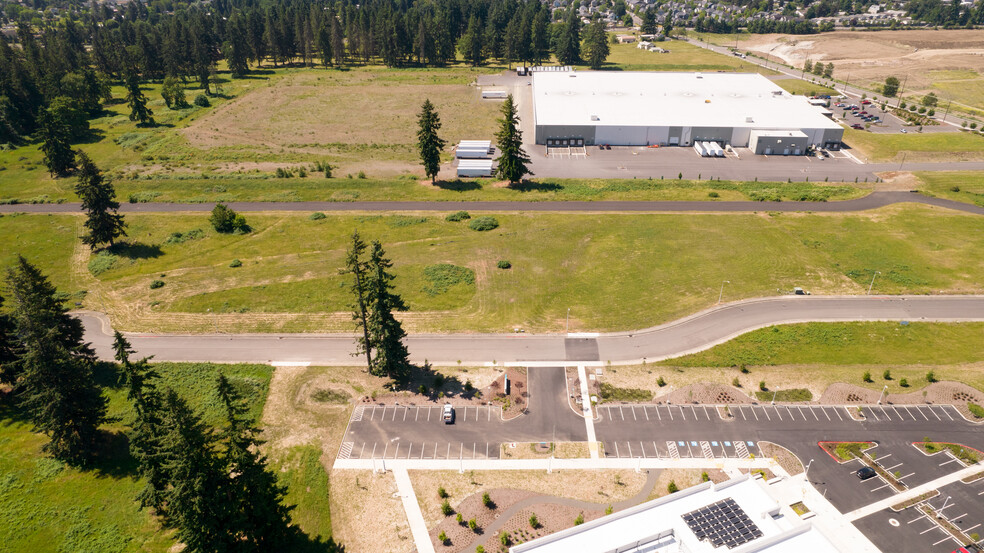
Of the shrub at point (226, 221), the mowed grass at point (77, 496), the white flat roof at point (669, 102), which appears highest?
the white flat roof at point (669, 102)

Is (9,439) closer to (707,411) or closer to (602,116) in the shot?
(707,411)

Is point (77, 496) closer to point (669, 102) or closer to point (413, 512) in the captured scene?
point (413, 512)

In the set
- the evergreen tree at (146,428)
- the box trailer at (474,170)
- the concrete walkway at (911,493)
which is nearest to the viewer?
the evergreen tree at (146,428)

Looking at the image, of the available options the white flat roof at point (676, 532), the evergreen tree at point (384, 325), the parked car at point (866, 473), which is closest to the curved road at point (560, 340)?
the evergreen tree at point (384, 325)

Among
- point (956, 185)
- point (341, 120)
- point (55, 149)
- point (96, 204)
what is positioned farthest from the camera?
point (341, 120)

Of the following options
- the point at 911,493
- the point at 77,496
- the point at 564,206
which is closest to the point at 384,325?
the point at 77,496

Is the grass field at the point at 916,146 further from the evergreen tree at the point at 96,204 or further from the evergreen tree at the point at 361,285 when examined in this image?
the evergreen tree at the point at 96,204

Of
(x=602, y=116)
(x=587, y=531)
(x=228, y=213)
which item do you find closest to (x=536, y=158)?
(x=602, y=116)

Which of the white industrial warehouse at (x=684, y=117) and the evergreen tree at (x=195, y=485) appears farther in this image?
the white industrial warehouse at (x=684, y=117)
